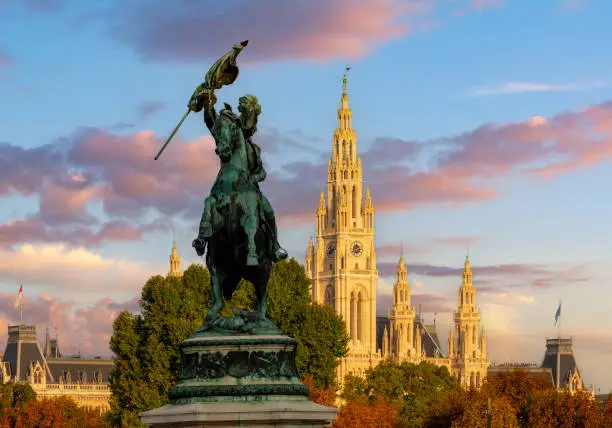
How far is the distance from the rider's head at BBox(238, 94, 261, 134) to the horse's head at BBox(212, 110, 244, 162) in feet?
0.71

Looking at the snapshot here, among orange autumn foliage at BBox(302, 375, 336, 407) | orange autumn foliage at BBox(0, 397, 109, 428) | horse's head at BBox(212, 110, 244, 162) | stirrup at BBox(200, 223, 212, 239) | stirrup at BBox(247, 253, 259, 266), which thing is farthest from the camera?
orange autumn foliage at BBox(0, 397, 109, 428)

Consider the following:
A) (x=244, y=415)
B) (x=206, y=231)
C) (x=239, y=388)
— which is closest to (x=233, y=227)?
(x=206, y=231)

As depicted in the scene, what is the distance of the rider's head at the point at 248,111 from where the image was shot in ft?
94.6

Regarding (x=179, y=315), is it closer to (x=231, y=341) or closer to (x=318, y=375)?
(x=318, y=375)

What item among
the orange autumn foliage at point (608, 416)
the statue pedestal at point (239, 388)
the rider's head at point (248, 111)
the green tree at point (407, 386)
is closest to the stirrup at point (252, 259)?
the statue pedestal at point (239, 388)

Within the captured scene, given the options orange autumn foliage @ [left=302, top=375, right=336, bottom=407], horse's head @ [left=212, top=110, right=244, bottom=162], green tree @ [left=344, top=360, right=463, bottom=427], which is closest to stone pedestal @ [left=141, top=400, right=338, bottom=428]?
horse's head @ [left=212, top=110, right=244, bottom=162]

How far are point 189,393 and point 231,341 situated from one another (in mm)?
1072

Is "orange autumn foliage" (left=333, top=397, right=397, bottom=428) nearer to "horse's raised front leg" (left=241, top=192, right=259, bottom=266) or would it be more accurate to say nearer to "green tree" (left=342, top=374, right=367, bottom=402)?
"green tree" (left=342, top=374, right=367, bottom=402)

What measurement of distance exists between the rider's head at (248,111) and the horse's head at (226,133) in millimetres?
215

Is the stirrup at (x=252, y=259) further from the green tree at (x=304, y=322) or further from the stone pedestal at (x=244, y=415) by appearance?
the green tree at (x=304, y=322)

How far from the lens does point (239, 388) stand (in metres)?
26.3

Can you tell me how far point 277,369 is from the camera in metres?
26.7

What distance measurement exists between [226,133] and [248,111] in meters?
0.82

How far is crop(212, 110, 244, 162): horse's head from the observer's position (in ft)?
92.3
